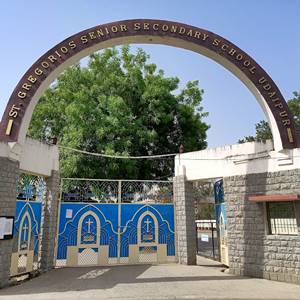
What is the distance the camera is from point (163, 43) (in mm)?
9930

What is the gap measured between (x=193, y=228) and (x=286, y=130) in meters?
4.49

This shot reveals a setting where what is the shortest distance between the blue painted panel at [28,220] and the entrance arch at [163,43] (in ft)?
6.60

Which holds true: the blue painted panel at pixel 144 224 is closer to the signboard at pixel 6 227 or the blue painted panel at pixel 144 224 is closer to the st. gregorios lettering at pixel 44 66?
the signboard at pixel 6 227

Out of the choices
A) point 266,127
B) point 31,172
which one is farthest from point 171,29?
point 266,127

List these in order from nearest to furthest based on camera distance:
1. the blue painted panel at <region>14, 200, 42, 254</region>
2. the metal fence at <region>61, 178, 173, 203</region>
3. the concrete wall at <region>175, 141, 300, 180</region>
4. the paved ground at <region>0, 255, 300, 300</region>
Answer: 1. the paved ground at <region>0, 255, 300, 300</region>
2. the concrete wall at <region>175, 141, 300, 180</region>
3. the blue painted panel at <region>14, 200, 42, 254</region>
4. the metal fence at <region>61, 178, 173, 203</region>

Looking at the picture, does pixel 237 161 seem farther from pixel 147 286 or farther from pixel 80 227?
pixel 80 227

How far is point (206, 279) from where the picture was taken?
8.48 metres

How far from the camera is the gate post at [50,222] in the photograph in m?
10.0

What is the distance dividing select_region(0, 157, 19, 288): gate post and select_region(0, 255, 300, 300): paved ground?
0.47m

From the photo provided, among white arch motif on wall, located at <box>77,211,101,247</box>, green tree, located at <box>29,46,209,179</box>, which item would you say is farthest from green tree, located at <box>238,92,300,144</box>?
white arch motif on wall, located at <box>77,211,101,247</box>

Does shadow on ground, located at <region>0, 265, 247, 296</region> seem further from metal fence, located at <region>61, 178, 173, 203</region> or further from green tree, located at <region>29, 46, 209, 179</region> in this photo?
green tree, located at <region>29, 46, 209, 179</region>

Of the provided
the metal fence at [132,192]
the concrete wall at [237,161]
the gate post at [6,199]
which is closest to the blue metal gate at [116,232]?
the metal fence at [132,192]

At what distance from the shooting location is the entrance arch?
877 cm

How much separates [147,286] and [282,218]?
12.8 ft
